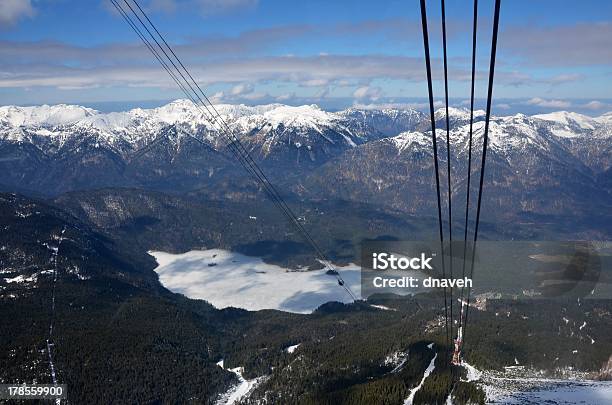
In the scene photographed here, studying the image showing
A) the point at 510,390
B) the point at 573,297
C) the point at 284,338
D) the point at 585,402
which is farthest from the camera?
the point at 573,297

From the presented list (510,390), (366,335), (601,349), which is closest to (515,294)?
(601,349)

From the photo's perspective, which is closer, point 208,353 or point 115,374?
point 115,374

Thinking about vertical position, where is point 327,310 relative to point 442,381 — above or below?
below

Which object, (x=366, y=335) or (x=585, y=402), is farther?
(x=366, y=335)

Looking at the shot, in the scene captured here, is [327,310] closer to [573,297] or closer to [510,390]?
[573,297]

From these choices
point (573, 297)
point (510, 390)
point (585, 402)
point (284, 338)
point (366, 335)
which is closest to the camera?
point (585, 402)

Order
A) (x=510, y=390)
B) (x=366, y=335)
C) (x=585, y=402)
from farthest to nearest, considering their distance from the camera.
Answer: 1. (x=366, y=335)
2. (x=510, y=390)
3. (x=585, y=402)

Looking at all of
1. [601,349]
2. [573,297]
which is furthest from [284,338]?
[573,297]

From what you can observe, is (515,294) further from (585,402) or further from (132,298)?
(132,298)

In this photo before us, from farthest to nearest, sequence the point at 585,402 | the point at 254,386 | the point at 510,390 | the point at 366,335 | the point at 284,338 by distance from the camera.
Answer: the point at 284,338 → the point at 366,335 → the point at 254,386 → the point at 510,390 → the point at 585,402
